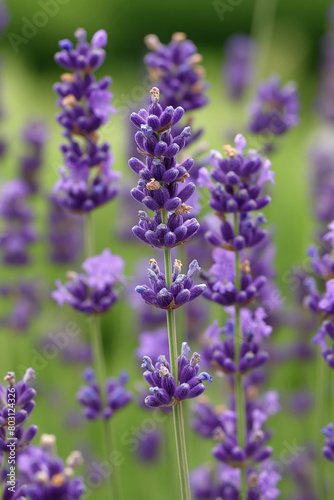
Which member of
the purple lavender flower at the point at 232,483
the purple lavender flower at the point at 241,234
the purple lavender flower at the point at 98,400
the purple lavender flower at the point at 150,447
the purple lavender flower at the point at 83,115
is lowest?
the purple lavender flower at the point at 150,447

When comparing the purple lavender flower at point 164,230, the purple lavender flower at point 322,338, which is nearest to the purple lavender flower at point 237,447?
the purple lavender flower at point 322,338

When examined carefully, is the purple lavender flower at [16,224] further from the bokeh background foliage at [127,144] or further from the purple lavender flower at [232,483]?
the purple lavender flower at [232,483]

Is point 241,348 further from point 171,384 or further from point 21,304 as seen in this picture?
point 21,304

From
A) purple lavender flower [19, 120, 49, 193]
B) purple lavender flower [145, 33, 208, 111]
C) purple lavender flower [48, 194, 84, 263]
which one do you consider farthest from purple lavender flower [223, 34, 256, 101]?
purple lavender flower [145, 33, 208, 111]

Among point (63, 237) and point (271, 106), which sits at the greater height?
point (271, 106)

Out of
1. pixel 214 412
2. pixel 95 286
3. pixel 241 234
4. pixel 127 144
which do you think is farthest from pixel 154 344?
pixel 127 144

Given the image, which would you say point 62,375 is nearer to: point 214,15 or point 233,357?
point 233,357
